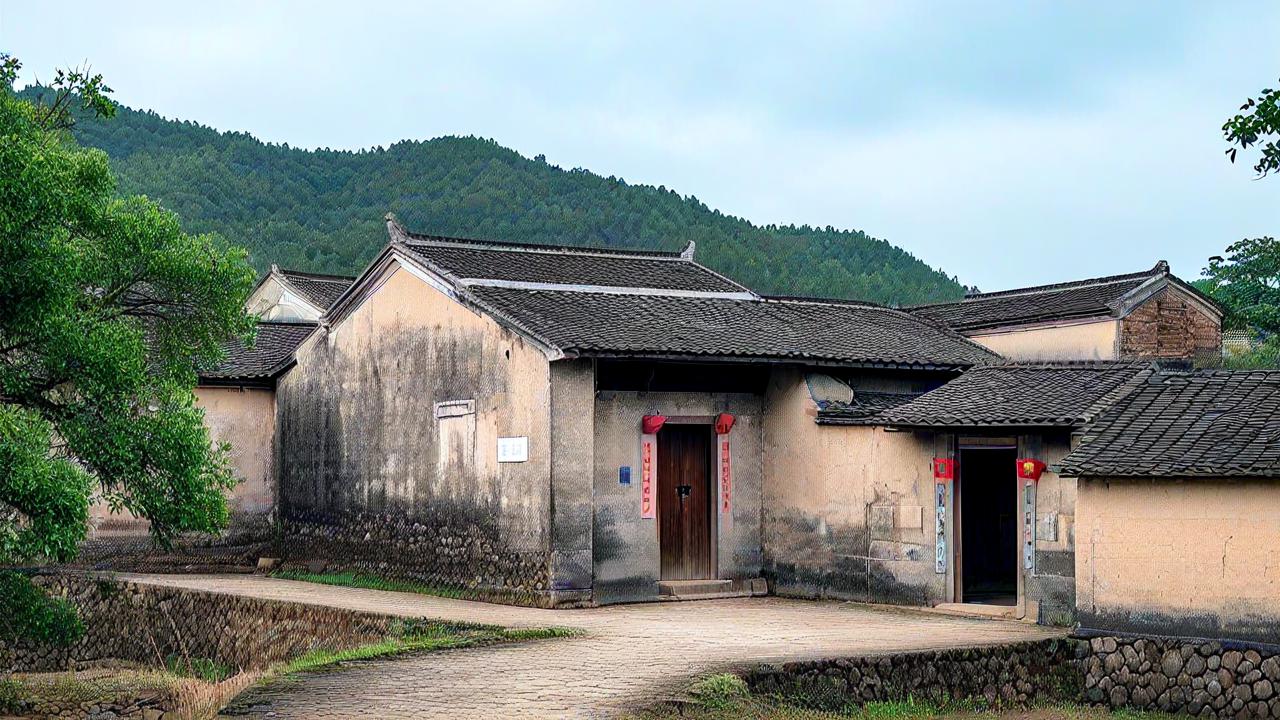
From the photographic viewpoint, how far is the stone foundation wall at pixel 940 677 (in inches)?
537

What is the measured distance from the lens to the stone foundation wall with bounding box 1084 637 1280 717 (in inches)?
582

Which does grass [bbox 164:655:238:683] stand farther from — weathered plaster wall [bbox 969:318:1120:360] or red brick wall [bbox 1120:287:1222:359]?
red brick wall [bbox 1120:287:1222:359]

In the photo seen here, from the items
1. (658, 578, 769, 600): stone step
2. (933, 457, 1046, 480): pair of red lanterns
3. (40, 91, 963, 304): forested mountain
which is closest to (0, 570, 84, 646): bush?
(658, 578, 769, 600): stone step

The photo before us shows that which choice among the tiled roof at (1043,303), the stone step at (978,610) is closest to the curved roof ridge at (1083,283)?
the tiled roof at (1043,303)

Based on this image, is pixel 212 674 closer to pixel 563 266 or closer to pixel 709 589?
pixel 709 589

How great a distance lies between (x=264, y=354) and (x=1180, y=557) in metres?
16.0

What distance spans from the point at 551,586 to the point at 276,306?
1809 centimetres

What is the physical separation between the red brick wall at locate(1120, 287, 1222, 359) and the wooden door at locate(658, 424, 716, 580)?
11.9m

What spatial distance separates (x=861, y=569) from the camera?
19.9 m

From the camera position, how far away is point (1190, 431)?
1593 cm

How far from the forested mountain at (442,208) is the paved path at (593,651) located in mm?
33592

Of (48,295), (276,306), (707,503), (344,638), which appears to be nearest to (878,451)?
(707,503)

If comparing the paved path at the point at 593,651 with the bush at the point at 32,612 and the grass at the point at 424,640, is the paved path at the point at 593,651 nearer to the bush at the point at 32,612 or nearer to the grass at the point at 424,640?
the grass at the point at 424,640

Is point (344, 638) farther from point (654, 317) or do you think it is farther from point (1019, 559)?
point (1019, 559)
